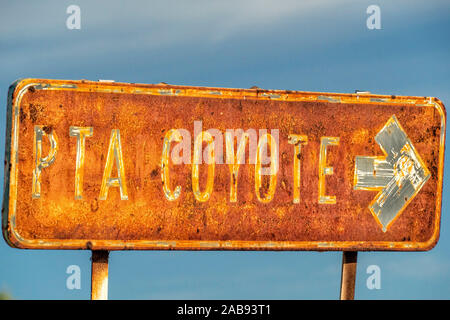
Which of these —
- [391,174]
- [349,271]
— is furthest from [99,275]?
[391,174]

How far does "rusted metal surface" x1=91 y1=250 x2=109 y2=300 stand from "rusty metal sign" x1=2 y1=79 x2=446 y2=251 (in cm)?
14

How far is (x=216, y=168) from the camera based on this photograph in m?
7.11

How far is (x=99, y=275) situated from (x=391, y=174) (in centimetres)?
312

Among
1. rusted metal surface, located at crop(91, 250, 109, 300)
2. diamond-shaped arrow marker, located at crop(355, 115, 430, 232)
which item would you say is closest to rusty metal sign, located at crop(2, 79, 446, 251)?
diamond-shaped arrow marker, located at crop(355, 115, 430, 232)

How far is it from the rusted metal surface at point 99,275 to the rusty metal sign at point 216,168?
14cm

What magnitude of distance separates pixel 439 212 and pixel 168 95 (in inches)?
121

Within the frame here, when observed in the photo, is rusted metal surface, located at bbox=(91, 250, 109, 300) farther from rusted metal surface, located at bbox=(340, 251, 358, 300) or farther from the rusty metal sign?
rusted metal surface, located at bbox=(340, 251, 358, 300)

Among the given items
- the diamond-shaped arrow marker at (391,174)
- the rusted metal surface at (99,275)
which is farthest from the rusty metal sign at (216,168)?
the rusted metal surface at (99,275)

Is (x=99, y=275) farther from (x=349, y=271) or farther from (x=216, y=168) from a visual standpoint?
(x=349, y=271)

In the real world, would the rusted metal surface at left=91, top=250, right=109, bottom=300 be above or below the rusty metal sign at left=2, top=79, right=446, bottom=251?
below

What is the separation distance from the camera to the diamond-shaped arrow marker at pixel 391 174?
24.2ft

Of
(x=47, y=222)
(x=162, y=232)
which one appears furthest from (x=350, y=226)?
(x=47, y=222)

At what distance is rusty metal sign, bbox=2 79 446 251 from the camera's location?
6875mm

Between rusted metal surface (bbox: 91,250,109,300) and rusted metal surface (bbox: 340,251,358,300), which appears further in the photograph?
rusted metal surface (bbox: 340,251,358,300)
